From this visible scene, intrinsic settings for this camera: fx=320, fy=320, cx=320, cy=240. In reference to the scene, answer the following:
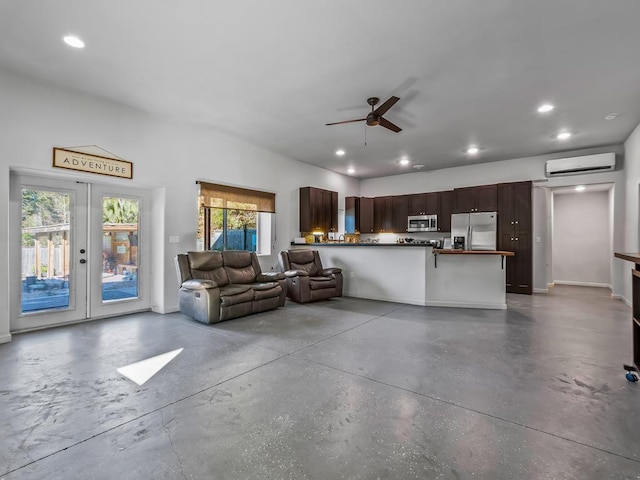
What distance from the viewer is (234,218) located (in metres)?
6.67

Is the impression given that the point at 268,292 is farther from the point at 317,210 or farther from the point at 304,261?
the point at 317,210

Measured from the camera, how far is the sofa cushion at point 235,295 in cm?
450

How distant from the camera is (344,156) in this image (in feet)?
24.1

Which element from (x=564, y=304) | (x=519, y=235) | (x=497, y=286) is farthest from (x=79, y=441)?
(x=519, y=235)

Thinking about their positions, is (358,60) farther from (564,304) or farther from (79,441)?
(564,304)

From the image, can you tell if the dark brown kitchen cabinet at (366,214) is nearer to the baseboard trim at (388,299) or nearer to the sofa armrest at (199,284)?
the baseboard trim at (388,299)

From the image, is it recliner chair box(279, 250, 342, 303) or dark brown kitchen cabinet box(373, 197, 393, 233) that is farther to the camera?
dark brown kitchen cabinet box(373, 197, 393, 233)

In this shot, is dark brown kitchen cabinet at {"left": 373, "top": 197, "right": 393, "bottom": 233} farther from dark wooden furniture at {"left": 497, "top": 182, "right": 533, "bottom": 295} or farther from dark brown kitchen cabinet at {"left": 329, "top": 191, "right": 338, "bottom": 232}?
dark wooden furniture at {"left": 497, "top": 182, "right": 533, "bottom": 295}

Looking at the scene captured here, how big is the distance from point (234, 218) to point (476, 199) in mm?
5670

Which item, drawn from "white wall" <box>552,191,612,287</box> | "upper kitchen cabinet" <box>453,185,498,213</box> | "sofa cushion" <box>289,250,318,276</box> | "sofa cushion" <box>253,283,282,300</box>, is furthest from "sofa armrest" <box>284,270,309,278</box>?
"white wall" <box>552,191,612,287</box>

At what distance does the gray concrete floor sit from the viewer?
65.4 inches

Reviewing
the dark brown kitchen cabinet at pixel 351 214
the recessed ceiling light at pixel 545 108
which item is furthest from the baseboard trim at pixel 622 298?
the dark brown kitchen cabinet at pixel 351 214

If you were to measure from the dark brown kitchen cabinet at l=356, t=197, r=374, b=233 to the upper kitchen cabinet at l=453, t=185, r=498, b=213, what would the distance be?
2.39 m

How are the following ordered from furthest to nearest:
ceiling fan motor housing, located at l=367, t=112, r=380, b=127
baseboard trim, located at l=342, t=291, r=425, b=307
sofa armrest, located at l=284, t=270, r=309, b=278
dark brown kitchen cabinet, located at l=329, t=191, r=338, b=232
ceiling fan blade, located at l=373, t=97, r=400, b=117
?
dark brown kitchen cabinet, located at l=329, t=191, r=338, b=232 → sofa armrest, located at l=284, t=270, r=309, b=278 → baseboard trim, located at l=342, t=291, r=425, b=307 → ceiling fan motor housing, located at l=367, t=112, r=380, b=127 → ceiling fan blade, located at l=373, t=97, r=400, b=117
